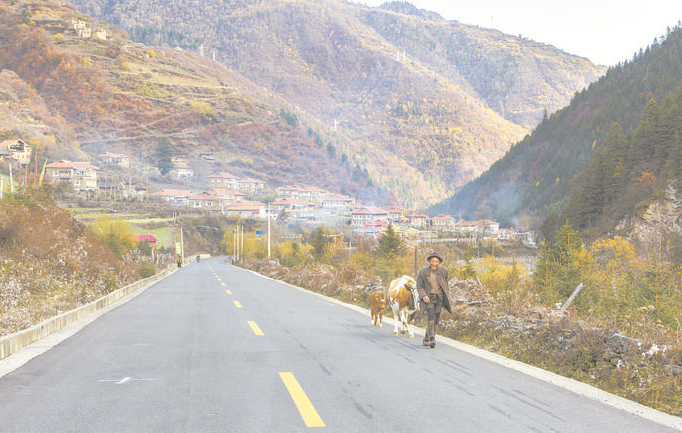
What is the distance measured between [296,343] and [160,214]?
140 metres

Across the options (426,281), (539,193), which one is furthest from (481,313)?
(539,193)

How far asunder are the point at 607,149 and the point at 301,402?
113288 millimetres

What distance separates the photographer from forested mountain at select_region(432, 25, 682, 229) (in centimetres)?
9250

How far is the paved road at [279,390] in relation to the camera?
17.4ft

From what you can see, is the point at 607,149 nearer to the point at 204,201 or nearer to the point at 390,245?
the point at 390,245

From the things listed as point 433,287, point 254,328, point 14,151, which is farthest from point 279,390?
point 14,151

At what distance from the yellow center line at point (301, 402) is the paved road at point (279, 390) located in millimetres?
13

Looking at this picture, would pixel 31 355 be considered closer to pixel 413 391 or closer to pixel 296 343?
pixel 296 343

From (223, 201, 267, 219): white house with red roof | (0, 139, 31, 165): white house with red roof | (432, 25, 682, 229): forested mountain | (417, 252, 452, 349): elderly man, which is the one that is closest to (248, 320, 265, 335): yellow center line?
(417, 252, 452, 349): elderly man

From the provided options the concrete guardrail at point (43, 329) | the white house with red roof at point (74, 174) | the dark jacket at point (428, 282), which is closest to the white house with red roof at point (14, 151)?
the white house with red roof at point (74, 174)

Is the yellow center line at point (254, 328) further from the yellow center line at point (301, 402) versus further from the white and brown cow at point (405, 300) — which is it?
the yellow center line at point (301, 402)

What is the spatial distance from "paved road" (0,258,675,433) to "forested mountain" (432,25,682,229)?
87.1m

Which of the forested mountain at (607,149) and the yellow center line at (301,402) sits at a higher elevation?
the forested mountain at (607,149)

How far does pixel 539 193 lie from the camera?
16150 cm
